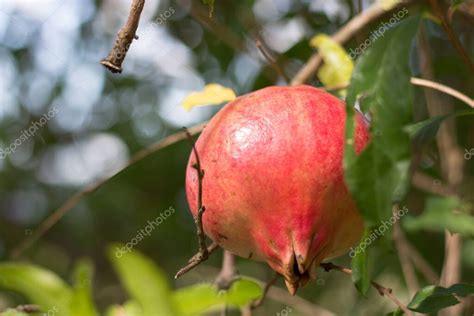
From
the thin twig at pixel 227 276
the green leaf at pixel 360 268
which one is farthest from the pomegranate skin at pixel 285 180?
the thin twig at pixel 227 276

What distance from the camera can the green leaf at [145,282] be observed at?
748 millimetres

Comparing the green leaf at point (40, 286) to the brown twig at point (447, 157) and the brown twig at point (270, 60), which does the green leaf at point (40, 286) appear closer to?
the brown twig at point (270, 60)

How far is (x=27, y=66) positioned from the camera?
3732 millimetres

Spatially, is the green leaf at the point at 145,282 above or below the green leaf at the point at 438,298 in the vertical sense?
above

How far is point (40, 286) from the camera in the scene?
0.93m

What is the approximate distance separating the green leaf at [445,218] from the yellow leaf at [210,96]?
88 cm

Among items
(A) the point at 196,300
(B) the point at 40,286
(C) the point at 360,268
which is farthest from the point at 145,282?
(C) the point at 360,268

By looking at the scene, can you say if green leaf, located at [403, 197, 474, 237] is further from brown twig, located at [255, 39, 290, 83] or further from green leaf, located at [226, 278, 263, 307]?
green leaf, located at [226, 278, 263, 307]

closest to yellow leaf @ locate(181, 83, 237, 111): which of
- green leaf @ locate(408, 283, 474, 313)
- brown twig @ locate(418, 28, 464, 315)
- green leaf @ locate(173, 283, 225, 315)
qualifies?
A: green leaf @ locate(408, 283, 474, 313)

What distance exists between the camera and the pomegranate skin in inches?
45.3

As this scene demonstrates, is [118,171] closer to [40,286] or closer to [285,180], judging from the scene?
[285,180]

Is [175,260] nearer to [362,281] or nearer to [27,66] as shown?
[27,66]

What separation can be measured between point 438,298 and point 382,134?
473 mm

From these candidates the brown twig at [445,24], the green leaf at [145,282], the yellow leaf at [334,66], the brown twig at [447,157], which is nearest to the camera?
the green leaf at [145,282]
